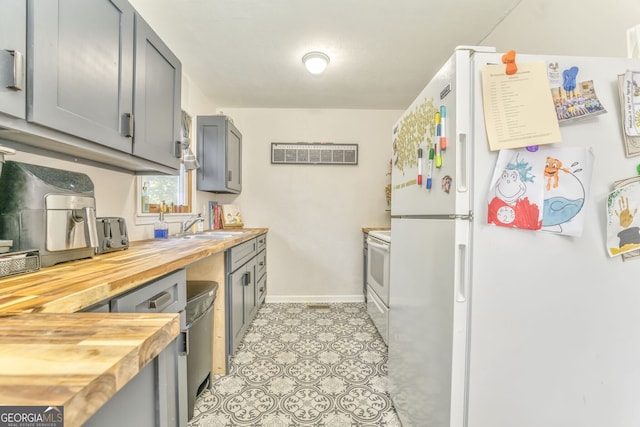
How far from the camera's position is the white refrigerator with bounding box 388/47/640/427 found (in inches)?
36.0

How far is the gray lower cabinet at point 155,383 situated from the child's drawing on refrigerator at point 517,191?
107 centimetres

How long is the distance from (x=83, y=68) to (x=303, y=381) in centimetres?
199

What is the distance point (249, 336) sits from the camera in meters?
2.40

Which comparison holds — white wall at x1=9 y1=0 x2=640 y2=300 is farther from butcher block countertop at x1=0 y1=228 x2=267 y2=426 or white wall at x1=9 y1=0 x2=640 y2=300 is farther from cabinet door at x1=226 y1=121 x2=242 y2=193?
butcher block countertop at x1=0 y1=228 x2=267 y2=426

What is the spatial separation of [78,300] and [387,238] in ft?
6.31

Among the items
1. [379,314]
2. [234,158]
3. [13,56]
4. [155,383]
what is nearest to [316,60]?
[234,158]

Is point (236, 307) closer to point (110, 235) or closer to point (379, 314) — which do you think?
point (110, 235)

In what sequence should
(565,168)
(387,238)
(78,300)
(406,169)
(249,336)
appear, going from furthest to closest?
(249,336), (387,238), (406,169), (565,168), (78,300)

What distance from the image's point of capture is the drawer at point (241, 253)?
1.89 meters

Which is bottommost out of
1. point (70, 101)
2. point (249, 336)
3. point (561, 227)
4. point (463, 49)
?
point (249, 336)

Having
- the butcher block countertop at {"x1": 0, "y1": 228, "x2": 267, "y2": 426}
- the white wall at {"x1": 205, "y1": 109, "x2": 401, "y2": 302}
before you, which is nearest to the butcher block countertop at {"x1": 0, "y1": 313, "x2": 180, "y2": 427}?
the butcher block countertop at {"x1": 0, "y1": 228, "x2": 267, "y2": 426}

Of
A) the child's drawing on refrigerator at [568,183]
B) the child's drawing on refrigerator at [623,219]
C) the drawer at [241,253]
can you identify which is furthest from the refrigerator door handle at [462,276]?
the drawer at [241,253]

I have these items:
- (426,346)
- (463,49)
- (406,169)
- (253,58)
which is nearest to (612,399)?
(426,346)

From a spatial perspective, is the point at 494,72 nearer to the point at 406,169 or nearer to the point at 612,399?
the point at 406,169
